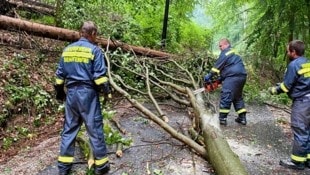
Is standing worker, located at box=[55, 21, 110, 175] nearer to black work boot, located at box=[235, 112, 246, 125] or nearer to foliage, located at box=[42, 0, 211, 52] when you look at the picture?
black work boot, located at box=[235, 112, 246, 125]

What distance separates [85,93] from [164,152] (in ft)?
5.32

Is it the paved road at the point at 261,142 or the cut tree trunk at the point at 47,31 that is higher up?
the cut tree trunk at the point at 47,31

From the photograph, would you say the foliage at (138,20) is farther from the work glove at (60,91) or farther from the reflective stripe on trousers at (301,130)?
the reflective stripe on trousers at (301,130)

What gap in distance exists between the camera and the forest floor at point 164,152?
4914mm

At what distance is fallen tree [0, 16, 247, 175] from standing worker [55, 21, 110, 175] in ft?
4.62

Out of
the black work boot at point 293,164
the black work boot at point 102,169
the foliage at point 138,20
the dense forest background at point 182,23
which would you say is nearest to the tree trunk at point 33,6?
the dense forest background at point 182,23

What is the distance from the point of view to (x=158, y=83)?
8.95 meters

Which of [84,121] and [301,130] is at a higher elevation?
[84,121]

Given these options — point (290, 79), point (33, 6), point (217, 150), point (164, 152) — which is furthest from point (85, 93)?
point (33, 6)

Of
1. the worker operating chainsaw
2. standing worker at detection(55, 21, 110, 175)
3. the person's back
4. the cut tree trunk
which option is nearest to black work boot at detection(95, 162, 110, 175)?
standing worker at detection(55, 21, 110, 175)

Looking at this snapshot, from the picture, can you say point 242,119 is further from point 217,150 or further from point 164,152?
point 217,150

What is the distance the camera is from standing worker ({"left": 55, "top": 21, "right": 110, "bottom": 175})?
461 centimetres

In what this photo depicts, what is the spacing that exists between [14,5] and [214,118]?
7015mm

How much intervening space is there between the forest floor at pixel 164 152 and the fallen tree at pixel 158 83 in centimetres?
27
